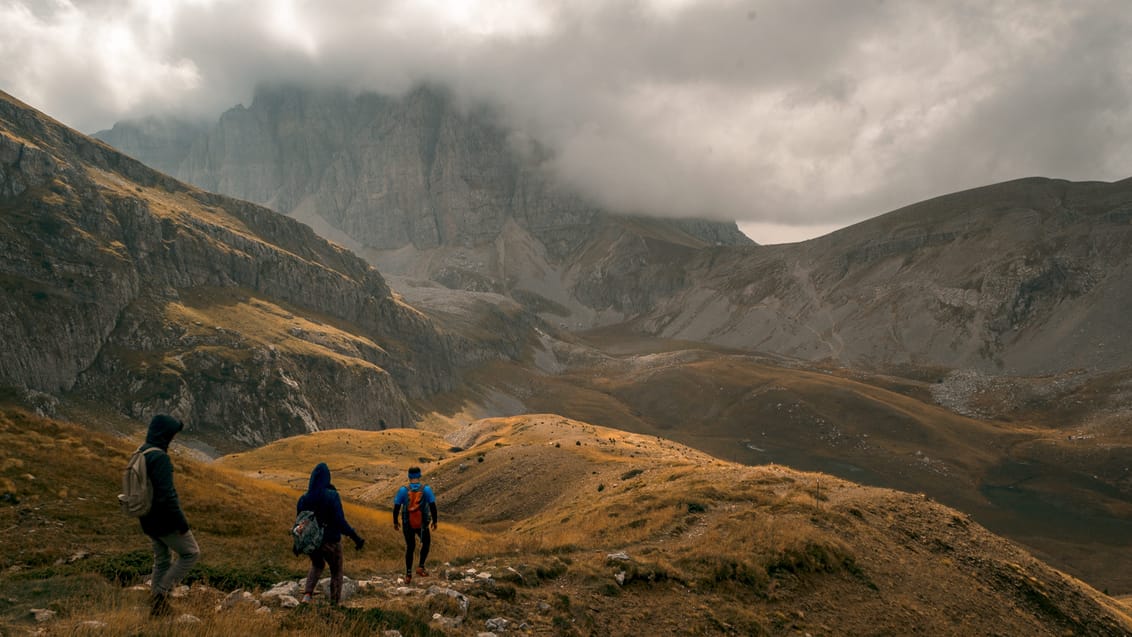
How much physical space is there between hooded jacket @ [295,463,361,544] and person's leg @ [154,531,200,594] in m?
2.29

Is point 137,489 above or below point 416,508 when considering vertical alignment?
above

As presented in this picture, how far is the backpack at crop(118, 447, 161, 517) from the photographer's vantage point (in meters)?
11.3

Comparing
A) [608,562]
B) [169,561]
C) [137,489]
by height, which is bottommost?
[608,562]

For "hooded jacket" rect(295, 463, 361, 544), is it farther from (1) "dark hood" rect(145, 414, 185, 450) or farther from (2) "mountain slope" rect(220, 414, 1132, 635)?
(2) "mountain slope" rect(220, 414, 1132, 635)

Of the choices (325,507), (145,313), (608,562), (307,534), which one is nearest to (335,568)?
(307,534)

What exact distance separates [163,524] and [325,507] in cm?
328

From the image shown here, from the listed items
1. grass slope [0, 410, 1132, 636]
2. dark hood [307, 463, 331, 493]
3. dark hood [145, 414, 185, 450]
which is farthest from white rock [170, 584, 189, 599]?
dark hood [145, 414, 185, 450]

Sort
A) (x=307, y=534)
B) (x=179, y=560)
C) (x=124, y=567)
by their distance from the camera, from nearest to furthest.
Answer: (x=179, y=560) → (x=307, y=534) → (x=124, y=567)

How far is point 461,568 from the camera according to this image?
1906 cm

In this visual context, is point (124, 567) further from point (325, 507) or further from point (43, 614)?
point (325, 507)

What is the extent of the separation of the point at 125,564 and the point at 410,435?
10268cm

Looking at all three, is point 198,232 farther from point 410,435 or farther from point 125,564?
point 125,564

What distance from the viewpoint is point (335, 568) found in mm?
14039

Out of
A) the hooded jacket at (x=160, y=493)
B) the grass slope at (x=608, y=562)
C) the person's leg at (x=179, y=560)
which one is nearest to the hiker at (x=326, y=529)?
the grass slope at (x=608, y=562)
